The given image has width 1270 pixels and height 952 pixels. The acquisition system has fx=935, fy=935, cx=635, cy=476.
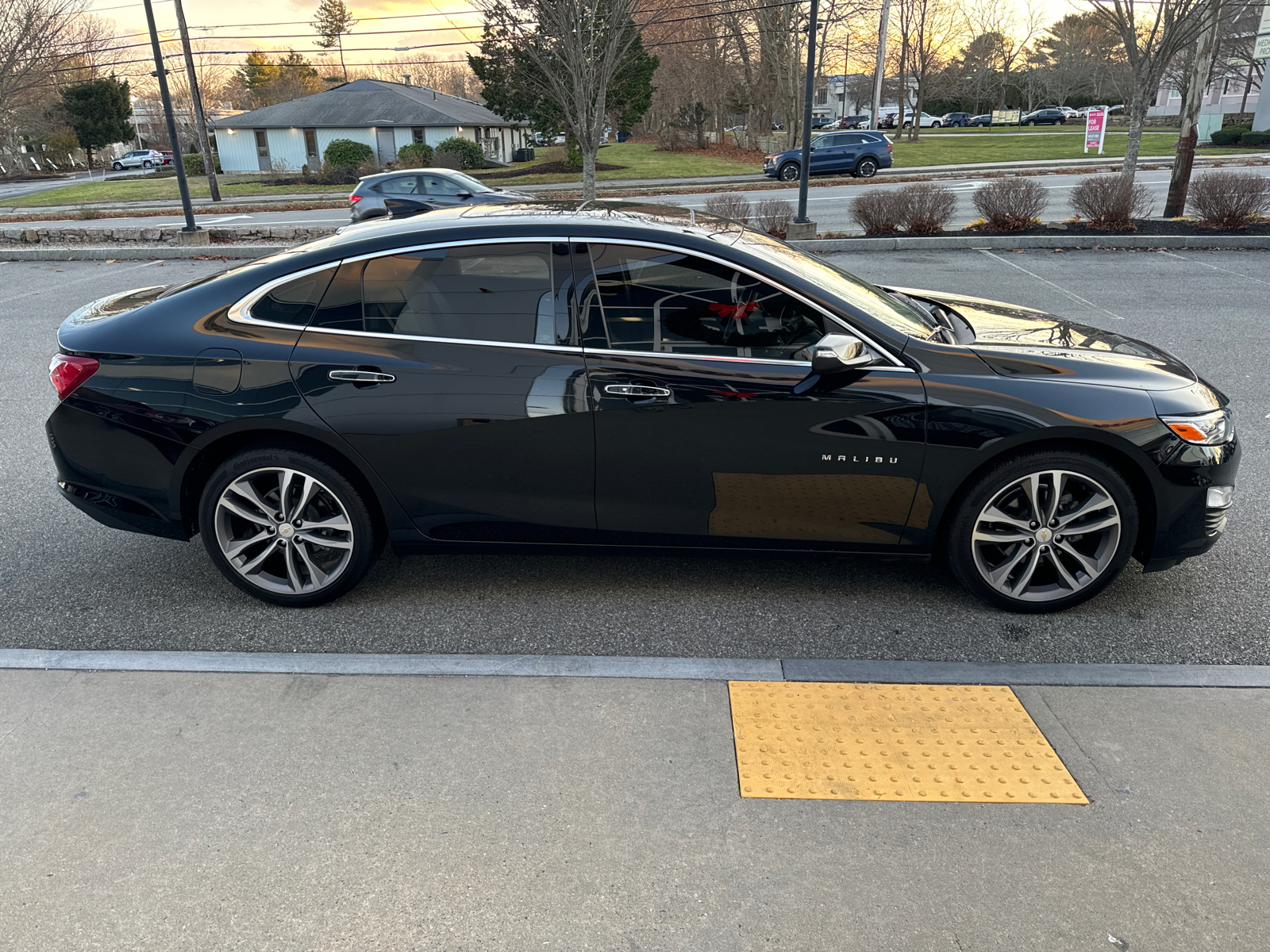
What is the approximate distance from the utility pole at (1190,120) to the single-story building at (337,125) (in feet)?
125

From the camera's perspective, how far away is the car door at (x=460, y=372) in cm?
373

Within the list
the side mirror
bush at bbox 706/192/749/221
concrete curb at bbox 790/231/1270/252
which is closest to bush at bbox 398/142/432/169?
bush at bbox 706/192/749/221

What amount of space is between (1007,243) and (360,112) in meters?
44.7

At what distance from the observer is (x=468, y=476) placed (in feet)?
12.6

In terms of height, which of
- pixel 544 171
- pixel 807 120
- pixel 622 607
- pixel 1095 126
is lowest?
pixel 622 607

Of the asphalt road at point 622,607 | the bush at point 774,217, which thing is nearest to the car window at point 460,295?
the asphalt road at point 622,607

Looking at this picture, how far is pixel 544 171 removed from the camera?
40.3m

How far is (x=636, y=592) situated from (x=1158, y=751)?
2.10 metres

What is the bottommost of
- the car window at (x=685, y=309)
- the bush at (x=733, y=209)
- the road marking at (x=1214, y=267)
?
the road marking at (x=1214, y=267)

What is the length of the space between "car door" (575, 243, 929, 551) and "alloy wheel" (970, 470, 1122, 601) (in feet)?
Result: 1.15

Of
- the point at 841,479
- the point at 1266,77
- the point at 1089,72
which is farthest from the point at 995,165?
the point at 1089,72

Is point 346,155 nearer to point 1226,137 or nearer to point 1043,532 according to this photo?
point 1226,137

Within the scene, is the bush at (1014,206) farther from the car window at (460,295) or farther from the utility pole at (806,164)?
the car window at (460,295)

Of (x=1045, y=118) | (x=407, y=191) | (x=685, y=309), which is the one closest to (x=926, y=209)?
(x=407, y=191)
